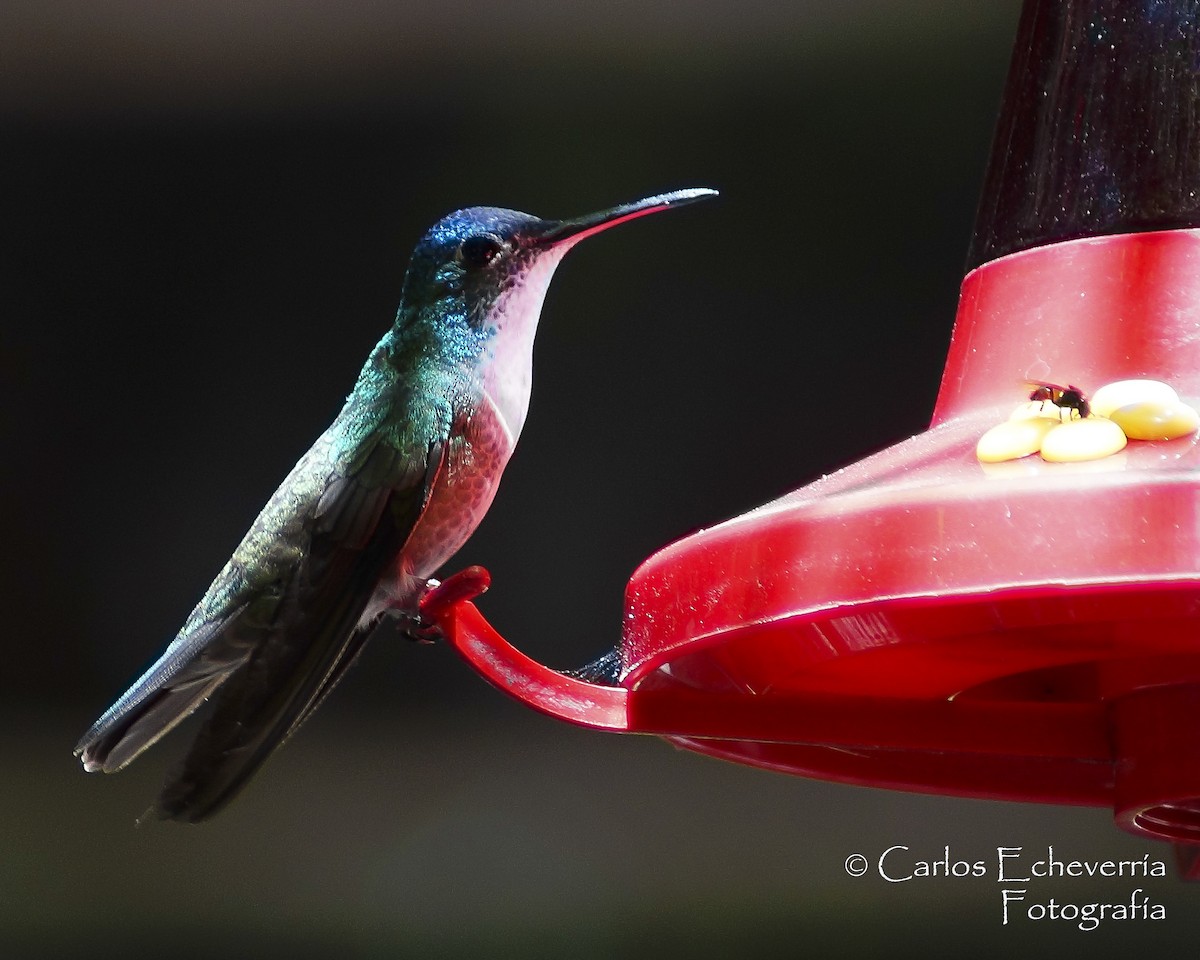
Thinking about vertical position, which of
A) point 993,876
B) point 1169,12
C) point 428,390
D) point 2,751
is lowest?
point 993,876

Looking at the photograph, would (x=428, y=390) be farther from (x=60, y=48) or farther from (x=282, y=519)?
(x=60, y=48)

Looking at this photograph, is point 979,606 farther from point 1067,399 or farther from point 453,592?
point 453,592

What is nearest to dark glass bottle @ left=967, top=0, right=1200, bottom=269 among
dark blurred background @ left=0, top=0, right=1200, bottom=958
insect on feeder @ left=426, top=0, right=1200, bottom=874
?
insect on feeder @ left=426, top=0, right=1200, bottom=874

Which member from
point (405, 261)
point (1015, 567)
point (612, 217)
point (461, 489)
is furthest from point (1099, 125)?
point (405, 261)

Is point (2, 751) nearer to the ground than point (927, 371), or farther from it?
nearer to the ground

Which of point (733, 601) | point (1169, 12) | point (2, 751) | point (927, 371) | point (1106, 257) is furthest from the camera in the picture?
point (2, 751)

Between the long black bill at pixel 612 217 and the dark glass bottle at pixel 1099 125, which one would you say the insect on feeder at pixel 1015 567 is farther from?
the long black bill at pixel 612 217

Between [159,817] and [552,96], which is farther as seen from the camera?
[552,96]

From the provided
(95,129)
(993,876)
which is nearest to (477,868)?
(993,876)
